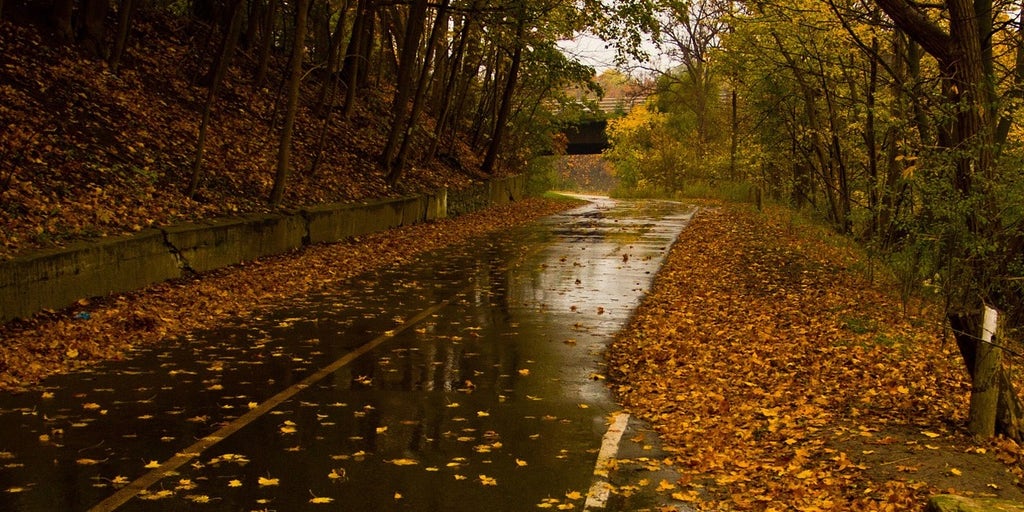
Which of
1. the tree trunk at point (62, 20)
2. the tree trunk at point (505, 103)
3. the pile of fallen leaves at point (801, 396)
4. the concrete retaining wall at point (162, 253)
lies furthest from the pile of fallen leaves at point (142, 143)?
the pile of fallen leaves at point (801, 396)

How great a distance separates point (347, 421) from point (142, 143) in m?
12.2

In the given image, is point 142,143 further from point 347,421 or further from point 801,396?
point 801,396

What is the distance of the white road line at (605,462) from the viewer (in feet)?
18.5

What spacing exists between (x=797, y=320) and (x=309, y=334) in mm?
6322

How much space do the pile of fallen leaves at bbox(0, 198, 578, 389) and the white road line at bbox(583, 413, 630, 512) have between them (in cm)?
512

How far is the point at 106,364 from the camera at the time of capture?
29.9ft

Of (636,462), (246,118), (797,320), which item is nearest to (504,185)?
(246,118)

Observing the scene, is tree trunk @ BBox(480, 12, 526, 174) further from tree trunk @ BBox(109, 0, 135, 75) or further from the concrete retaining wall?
tree trunk @ BBox(109, 0, 135, 75)

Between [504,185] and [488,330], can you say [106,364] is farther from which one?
[504,185]

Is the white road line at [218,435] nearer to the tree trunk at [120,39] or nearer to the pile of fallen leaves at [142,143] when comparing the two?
the pile of fallen leaves at [142,143]

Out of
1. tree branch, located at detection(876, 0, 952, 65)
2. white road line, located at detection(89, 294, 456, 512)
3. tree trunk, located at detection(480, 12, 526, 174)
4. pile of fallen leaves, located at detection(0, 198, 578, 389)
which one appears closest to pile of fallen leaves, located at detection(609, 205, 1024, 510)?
tree branch, located at detection(876, 0, 952, 65)

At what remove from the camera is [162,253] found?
13453mm

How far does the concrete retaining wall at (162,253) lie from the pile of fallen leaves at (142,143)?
0.38 m

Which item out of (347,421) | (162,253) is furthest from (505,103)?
(347,421)
